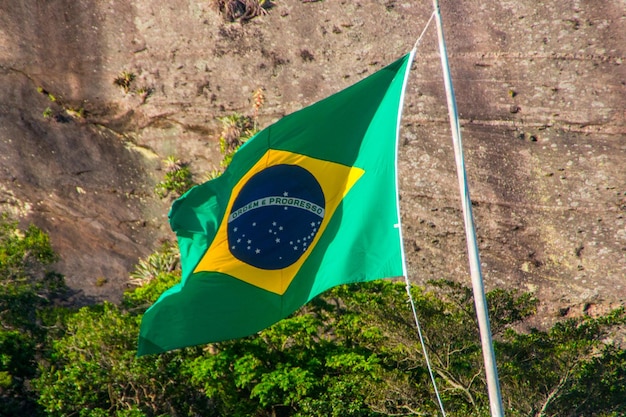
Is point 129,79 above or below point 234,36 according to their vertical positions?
below

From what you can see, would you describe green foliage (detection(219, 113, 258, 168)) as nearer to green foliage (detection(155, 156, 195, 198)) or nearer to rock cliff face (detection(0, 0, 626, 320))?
rock cliff face (detection(0, 0, 626, 320))

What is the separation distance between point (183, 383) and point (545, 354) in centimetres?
629

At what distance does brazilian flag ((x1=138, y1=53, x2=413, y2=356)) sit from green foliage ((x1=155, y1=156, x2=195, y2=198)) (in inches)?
573

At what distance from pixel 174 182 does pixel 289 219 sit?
1487 centimetres

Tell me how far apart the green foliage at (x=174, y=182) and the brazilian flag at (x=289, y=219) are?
573 inches

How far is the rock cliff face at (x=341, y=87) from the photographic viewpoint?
2338 cm

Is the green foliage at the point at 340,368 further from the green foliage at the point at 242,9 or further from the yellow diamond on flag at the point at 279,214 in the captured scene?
the green foliage at the point at 242,9

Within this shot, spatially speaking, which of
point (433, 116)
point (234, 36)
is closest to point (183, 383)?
point (433, 116)

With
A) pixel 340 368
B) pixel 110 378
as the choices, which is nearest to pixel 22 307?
pixel 110 378

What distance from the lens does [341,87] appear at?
25.8 meters

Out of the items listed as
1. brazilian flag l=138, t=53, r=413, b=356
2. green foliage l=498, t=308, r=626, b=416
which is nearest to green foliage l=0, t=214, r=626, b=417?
green foliage l=498, t=308, r=626, b=416

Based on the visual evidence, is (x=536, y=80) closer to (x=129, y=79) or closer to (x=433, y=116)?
(x=433, y=116)

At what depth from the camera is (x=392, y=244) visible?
10250mm

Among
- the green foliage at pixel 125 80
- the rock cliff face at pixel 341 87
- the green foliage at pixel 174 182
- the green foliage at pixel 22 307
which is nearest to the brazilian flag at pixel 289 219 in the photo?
the green foliage at pixel 22 307
